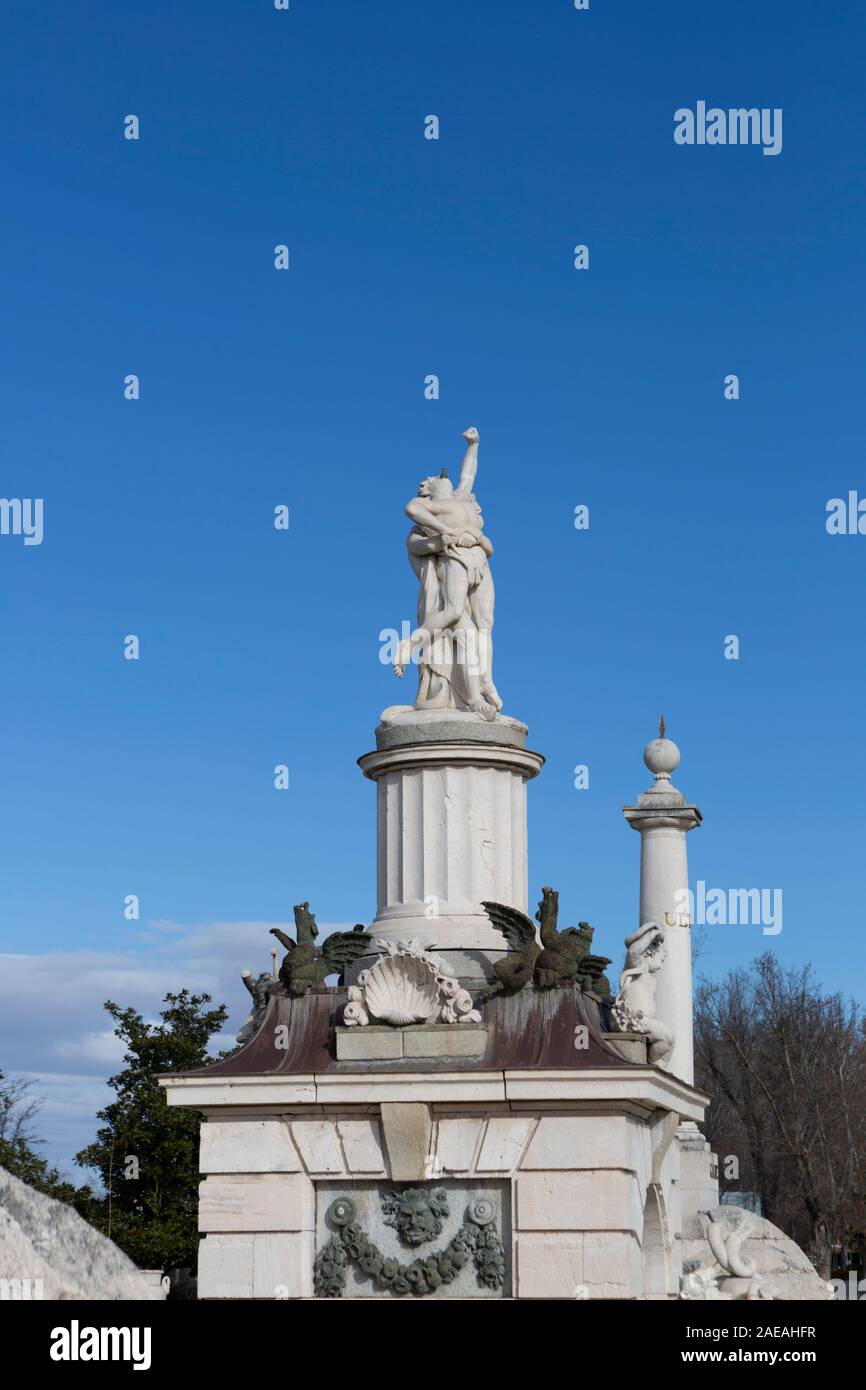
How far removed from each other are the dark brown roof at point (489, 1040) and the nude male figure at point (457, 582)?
11.3ft

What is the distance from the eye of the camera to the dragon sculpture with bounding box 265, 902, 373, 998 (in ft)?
59.8

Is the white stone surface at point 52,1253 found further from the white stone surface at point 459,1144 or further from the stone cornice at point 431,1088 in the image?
the white stone surface at point 459,1144

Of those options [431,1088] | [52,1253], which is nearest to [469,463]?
[431,1088]

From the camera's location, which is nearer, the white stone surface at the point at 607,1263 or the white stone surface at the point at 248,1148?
the white stone surface at the point at 607,1263

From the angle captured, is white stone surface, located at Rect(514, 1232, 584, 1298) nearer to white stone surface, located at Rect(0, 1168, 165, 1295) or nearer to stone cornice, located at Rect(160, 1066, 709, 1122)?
stone cornice, located at Rect(160, 1066, 709, 1122)

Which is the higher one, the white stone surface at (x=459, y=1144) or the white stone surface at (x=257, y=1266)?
the white stone surface at (x=459, y=1144)

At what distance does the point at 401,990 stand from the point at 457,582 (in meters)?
4.67

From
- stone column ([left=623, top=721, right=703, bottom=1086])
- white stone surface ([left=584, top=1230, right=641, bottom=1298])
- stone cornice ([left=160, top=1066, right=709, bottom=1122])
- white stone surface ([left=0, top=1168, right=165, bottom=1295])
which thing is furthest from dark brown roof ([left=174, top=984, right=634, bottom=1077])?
stone column ([left=623, top=721, right=703, bottom=1086])

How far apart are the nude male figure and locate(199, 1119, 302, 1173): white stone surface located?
4785 millimetres

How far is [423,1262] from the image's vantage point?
55.4ft

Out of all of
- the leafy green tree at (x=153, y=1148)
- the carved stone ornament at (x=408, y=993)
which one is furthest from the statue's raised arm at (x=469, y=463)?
the leafy green tree at (x=153, y=1148)

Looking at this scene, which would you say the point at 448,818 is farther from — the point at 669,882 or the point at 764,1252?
the point at 669,882

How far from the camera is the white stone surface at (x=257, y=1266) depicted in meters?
17.2
